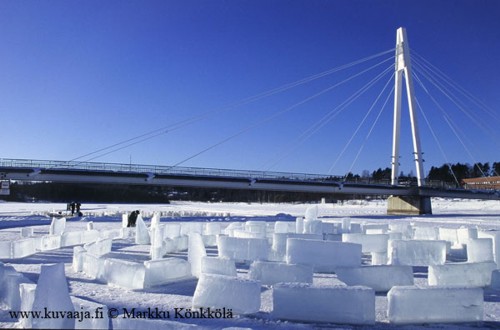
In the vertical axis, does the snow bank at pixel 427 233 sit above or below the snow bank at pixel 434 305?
above

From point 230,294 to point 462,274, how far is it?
3851 mm

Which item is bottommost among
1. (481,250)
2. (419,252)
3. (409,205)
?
(419,252)

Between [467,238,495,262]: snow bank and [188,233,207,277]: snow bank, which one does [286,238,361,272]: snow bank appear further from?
[467,238,495,262]: snow bank

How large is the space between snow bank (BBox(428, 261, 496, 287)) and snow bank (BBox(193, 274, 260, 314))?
9.94 feet

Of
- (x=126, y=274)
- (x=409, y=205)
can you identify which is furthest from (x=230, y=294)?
(x=409, y=205)

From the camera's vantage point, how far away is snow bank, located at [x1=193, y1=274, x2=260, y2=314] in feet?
18.9

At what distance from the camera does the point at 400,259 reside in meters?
9.62

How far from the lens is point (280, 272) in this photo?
705 cm

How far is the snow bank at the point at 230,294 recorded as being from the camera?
18.9 feet

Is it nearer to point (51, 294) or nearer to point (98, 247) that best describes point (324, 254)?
point (98, 247)


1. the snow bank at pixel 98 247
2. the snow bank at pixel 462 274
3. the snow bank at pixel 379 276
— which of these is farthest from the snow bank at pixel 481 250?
the snow bank at pixel 98 247

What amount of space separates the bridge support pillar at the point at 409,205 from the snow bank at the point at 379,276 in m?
44.8

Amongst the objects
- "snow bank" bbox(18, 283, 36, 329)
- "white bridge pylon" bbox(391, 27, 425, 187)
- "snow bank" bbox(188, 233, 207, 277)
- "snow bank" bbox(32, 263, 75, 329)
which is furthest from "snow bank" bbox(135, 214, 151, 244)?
"white bridge pylon" bbox(391, 27, 425, 187)

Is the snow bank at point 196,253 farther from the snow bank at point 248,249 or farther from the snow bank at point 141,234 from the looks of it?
the snow bank at point 141,234
